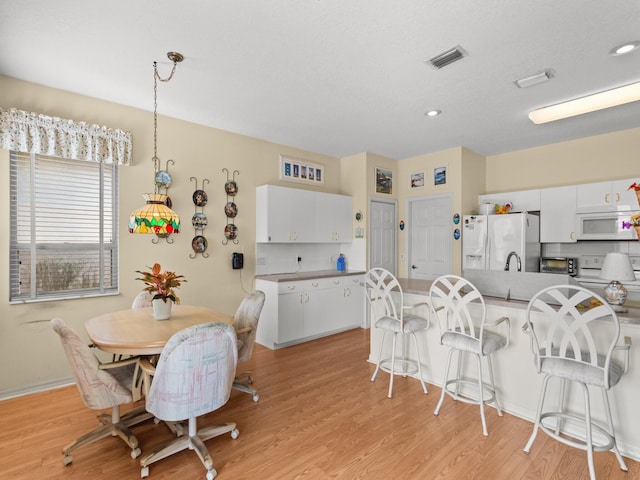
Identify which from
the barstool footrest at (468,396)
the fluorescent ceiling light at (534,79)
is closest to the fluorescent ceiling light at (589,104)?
the fluorescent ceiling light at (534,79)

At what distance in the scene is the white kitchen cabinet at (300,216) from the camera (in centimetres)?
442

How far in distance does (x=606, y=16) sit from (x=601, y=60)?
624mm

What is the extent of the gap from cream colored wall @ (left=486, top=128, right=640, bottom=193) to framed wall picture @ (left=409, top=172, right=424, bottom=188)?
1.06m

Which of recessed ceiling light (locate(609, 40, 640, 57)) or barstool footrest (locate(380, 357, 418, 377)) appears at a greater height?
recessed ceiling light (locate(609, 40, 640, 57))

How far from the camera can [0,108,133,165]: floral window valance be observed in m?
2.83

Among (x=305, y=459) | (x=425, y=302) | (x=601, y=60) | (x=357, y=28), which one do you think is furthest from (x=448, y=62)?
(x=305, y=459)

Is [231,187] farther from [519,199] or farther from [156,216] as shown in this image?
[519,199]

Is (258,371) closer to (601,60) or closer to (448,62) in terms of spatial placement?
(448,62)

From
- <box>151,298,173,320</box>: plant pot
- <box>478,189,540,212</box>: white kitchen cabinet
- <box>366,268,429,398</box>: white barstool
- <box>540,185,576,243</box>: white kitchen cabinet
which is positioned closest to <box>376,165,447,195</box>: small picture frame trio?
<box>478,189,540,212</box>: white kitchen cabinet

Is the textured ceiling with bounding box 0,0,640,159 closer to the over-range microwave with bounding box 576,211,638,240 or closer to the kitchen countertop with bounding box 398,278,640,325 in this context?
the over-range microwave with bounding box 576,211,638,240

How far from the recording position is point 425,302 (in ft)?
10.6

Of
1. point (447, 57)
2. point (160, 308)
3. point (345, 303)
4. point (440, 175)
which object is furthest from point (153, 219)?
point (440, 175)

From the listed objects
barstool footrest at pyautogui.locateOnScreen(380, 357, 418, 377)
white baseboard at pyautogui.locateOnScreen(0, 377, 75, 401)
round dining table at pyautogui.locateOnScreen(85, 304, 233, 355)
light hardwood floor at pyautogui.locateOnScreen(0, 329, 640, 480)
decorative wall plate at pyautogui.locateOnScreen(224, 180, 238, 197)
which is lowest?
light hardwood floor at pyautogui.locateOnScreen(0, 329, 640, 480)

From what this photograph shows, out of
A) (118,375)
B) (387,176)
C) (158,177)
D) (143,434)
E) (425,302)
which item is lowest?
(143,434)
